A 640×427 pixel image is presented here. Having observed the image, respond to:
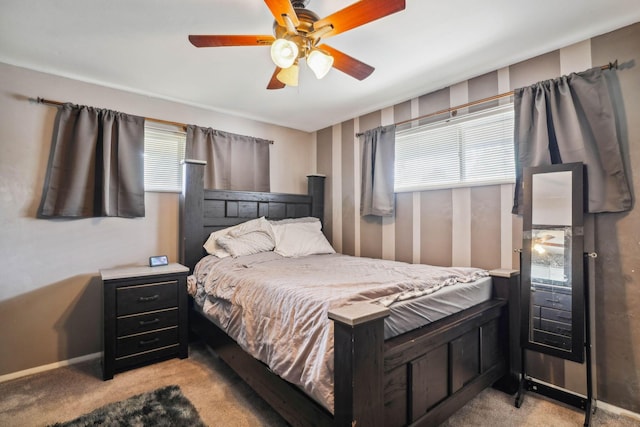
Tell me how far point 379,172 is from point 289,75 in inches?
64.6

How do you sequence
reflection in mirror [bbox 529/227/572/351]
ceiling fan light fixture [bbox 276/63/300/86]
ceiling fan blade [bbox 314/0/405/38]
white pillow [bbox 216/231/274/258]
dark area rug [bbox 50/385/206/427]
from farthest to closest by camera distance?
white pillow [bbox 216/231/274/258], reflection in mirror [bbox 529/227/572/351], ceiling fan light fixture [bbox 276/63/300/86], dark area rug [bbox 50/385/206/427], ceiling fan blade [bbox 314/0/405/38]

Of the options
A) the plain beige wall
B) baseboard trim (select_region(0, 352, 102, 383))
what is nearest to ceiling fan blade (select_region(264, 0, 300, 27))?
the plain beige wall

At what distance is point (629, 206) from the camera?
1.91m

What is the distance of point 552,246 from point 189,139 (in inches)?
130

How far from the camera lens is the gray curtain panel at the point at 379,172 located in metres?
3.24

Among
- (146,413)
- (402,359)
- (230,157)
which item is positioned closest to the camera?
(402,359)

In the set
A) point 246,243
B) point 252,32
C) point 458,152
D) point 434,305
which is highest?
point 252,32

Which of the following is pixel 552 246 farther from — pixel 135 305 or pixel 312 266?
pixel 135 305

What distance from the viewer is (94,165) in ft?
8.85

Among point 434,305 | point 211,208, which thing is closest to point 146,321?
point 211,208

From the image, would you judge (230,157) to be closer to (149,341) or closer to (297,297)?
(149,341)

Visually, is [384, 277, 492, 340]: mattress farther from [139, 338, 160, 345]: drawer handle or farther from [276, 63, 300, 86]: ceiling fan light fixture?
[139, 338, 160, 345]: drawer handle

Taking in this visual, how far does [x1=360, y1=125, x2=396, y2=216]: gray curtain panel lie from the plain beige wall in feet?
7.37

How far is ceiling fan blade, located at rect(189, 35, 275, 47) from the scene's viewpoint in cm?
164
